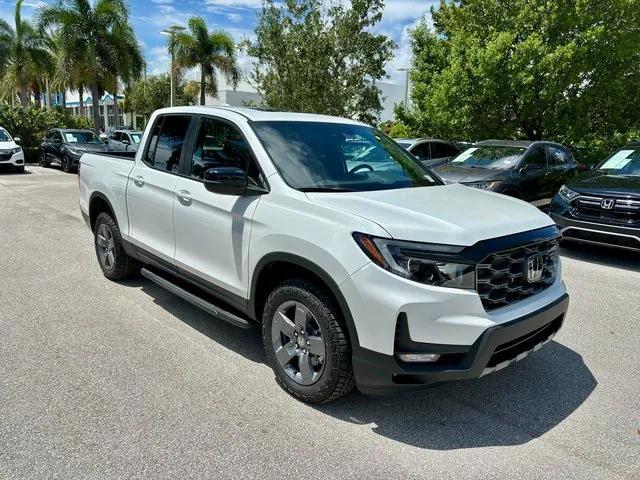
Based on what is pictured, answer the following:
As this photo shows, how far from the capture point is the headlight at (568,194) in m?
7.23

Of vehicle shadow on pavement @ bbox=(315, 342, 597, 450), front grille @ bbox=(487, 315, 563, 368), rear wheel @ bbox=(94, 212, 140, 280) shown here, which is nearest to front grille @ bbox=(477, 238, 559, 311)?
front grille @ bbox=(487, 315, 563, 368)

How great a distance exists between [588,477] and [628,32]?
1502cm

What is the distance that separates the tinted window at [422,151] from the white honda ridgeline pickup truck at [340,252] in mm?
8641

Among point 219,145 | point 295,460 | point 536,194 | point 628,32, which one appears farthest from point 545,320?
point 628,32

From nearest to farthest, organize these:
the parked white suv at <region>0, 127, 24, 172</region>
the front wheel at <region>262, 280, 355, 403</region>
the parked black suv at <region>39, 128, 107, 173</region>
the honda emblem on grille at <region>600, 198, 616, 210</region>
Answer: the front wheel at <region>262, 280, 355, 403</region>
the honda emblem on grille at <region>600, 198, 616, 210</region>
the parked white suv at <region>0, 127, 24, 172</region>
the parked black suv at <region>39, 128, 107, 173</region>

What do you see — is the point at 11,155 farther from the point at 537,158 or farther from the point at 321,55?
the point at 537,158

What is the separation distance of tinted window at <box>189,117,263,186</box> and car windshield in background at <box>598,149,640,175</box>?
21.5 ft

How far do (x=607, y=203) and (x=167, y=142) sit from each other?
5649 mm

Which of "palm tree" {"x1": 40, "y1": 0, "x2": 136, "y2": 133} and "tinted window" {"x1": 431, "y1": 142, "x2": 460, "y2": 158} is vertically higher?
"palm tree" {"x1": 40, "y1": 0, "x2": 136, "y2": 133}

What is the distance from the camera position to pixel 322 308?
2.99 m

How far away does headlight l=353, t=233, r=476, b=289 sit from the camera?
269 centimetres

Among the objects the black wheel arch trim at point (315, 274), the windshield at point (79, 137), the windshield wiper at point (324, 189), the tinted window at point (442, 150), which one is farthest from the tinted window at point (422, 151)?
the windshield at point (79, 137)

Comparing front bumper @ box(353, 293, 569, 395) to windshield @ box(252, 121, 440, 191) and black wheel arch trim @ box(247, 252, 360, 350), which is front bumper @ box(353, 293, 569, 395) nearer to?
black wheel arch trim @ box(247, 252, 360, 350)

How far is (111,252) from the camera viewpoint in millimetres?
5523
